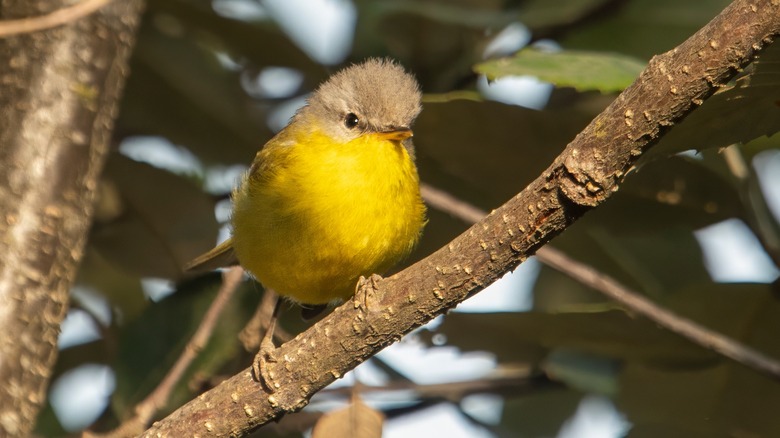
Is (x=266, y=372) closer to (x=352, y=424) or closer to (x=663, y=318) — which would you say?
(x=352, y=424)

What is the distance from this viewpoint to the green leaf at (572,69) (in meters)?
2.91

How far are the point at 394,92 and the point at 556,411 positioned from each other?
1.41 metres

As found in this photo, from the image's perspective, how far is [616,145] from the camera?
1.94 meters

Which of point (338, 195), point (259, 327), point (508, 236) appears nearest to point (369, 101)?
point (338, 195)

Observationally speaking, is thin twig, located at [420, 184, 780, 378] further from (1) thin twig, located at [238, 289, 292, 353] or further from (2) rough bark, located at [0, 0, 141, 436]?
(2) rough bark, located at [0, 0, 141, 436]

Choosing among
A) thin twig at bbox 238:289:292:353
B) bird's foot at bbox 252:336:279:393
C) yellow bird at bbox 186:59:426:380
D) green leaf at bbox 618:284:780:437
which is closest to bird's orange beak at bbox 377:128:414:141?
yellow bird at bbox 186:59:426:380

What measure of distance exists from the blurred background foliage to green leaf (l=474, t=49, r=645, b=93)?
0.04ft

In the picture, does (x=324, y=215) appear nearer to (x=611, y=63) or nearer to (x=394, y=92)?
(x=394, y=92)

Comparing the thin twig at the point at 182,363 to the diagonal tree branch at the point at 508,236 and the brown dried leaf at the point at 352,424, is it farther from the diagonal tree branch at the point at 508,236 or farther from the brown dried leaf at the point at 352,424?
the diagonal tree branch at the point at 508,236

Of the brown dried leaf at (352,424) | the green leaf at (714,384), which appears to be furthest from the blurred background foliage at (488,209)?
the brown dried leaf at (352,424)

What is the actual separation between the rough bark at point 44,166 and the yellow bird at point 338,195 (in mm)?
575

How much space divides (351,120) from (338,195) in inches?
20.1

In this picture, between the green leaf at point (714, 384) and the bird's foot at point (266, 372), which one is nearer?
the bird's foot at point (266, 372)

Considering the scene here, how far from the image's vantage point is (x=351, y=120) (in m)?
3.93
